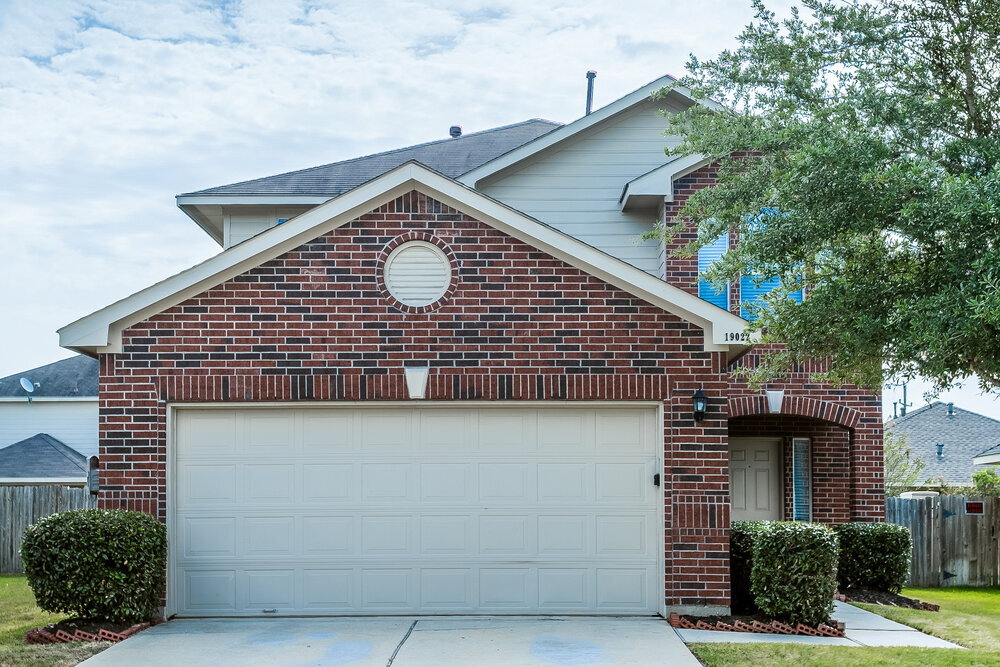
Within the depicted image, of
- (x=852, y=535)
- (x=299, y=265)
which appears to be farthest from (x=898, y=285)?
(x=852, y=535)

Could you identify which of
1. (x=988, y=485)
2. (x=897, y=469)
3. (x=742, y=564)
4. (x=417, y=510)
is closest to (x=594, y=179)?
(x=742, y=564)

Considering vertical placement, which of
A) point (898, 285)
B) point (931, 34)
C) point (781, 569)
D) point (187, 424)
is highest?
point (931, 34)

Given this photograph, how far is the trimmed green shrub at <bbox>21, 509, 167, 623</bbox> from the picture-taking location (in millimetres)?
10000

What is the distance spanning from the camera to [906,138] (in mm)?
10062

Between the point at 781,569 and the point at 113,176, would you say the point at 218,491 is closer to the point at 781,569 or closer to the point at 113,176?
the point at 781,569

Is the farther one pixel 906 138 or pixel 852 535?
pixel 852 535

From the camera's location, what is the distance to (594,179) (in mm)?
16266

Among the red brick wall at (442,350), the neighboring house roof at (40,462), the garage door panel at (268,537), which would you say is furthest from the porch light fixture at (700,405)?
the neighboring house roof at (40,462)

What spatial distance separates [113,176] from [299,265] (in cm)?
1134

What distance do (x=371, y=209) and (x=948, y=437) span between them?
30.5 metres

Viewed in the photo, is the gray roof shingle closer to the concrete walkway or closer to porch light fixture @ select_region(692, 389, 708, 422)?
porch light fixture @ select_region(692, 389, 708, 422)

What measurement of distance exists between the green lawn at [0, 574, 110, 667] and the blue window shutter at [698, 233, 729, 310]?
29.3 feet

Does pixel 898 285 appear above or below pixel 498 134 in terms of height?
below

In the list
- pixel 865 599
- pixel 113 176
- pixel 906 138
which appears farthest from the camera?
pixel 113 176
